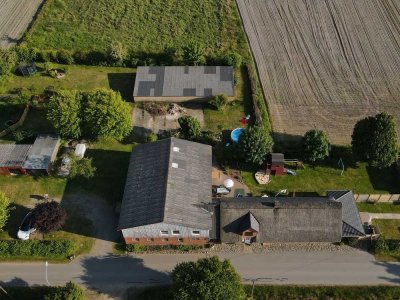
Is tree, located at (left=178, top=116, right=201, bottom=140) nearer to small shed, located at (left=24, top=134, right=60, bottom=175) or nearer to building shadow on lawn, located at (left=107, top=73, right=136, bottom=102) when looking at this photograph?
building shadow on lawn, located at (left=107, top=73, right=136, bottom=102)

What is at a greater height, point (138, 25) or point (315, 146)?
point (138, 25)

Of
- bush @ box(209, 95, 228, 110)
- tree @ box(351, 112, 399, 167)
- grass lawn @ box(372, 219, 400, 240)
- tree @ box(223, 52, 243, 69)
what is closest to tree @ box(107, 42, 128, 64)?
tree @ box(223, 52, 243, 69)

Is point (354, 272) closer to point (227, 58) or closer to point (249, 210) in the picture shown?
point (249, 210)

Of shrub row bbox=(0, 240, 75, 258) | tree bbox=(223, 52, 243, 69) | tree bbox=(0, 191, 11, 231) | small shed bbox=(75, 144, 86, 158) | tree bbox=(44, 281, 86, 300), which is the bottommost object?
tree bbox=(44, 281, 86, 300)

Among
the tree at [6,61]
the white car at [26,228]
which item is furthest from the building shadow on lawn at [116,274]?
the tree at [6,61]

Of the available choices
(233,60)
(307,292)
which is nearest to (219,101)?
(233,60)

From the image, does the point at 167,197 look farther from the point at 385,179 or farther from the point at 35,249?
the point at 385,179
